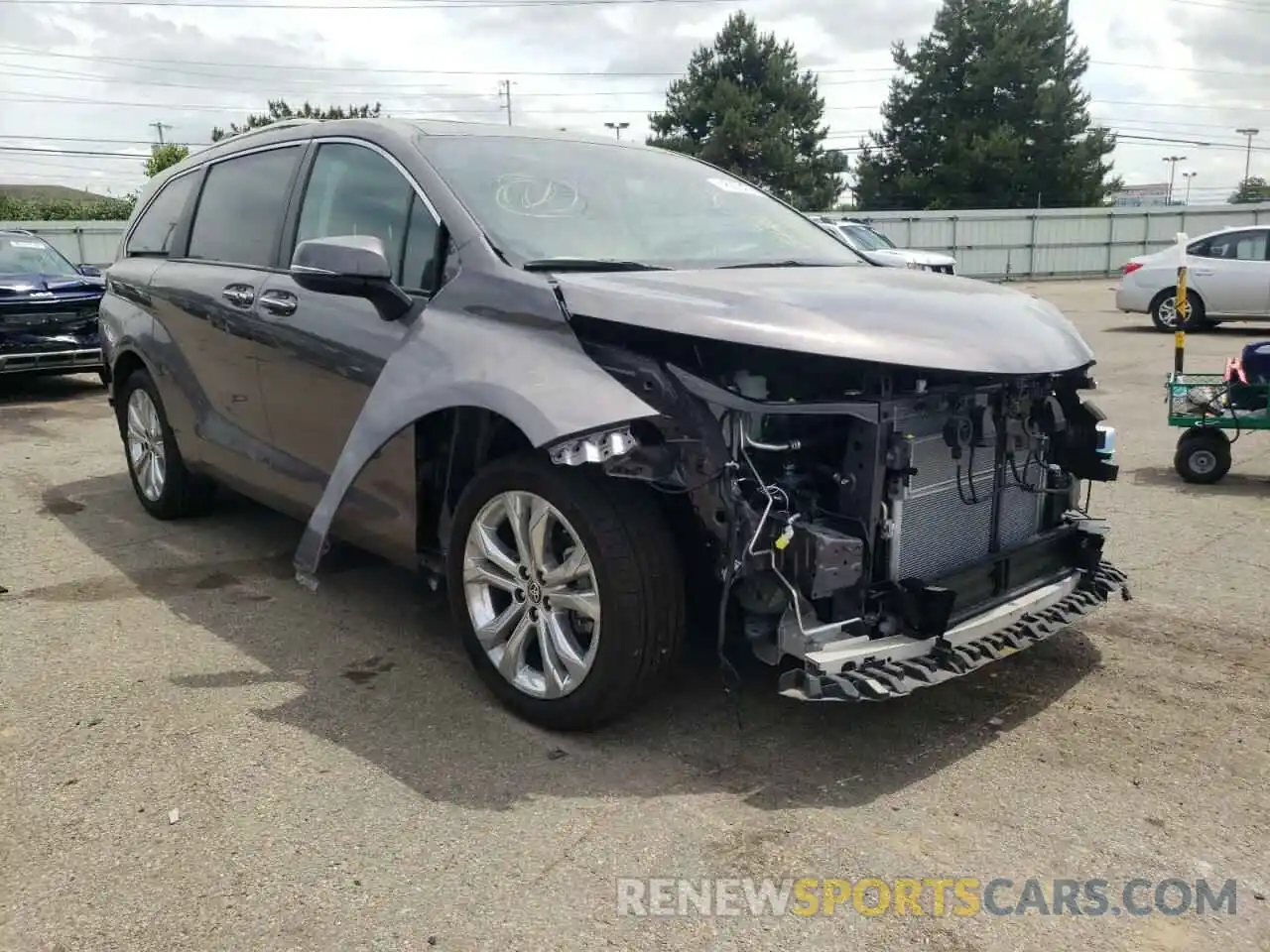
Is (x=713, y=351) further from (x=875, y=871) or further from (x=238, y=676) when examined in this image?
(x=238, y=676)

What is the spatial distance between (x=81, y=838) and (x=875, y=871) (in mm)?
2058

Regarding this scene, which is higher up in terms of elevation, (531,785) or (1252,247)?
(1252,247)

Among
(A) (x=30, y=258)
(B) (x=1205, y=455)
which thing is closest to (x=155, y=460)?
(B) (x=1205, y=455)

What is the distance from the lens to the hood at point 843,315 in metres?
3.01

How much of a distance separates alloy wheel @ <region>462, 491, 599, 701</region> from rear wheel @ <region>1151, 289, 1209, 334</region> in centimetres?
1561

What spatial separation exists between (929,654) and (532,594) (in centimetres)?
121

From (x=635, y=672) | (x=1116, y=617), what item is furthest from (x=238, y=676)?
(x=1116, y=617)

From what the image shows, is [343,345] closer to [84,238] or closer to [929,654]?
[929,654]

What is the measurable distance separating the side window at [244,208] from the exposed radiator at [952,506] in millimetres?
2873

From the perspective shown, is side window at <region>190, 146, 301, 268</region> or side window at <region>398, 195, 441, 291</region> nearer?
side window at <region>398, 195, 441, 291</region>

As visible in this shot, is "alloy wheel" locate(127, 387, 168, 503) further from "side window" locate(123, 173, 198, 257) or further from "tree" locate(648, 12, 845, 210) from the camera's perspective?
"tree" locate(648, 12, 845, 210)

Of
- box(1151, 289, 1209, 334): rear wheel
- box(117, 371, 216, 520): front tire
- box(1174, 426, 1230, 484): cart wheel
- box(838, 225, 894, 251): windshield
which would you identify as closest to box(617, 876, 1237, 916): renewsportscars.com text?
box(117, 371, 216, 520): front tire

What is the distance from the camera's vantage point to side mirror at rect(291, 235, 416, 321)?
3.53 metres

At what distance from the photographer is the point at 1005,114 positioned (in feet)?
152
